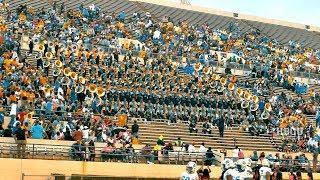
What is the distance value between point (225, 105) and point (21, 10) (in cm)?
1161

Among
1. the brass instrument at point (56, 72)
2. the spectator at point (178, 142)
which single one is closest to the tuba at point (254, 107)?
the spectator at point (178, 142)

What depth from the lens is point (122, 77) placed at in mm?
31812

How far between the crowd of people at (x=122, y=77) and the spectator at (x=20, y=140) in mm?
814

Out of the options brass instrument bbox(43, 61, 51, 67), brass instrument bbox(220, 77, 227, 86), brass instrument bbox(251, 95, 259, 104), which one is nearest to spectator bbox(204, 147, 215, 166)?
brass instrument bbox(43, 61, 51, 67)

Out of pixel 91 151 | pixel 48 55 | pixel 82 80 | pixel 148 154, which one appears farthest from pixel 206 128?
pixel 91 151

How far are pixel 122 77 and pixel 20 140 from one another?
10118 millimetres

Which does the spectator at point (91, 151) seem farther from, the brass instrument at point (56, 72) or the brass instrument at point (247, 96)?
the brass instrument at point (247, 96)

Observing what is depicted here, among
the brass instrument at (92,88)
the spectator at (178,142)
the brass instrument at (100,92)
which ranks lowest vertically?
the spectator at (178,142)

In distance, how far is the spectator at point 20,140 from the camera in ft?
72.4

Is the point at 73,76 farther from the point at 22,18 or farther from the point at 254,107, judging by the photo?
the point at 254,107

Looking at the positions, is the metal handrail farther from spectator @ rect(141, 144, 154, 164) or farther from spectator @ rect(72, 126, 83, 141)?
spectator @ rect(72, 126, 83, 141)

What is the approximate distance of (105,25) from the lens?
132ft

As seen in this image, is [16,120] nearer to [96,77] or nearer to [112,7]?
[96,77]

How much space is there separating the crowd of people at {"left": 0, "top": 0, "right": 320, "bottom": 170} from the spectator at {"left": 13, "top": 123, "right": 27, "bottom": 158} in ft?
2.67
